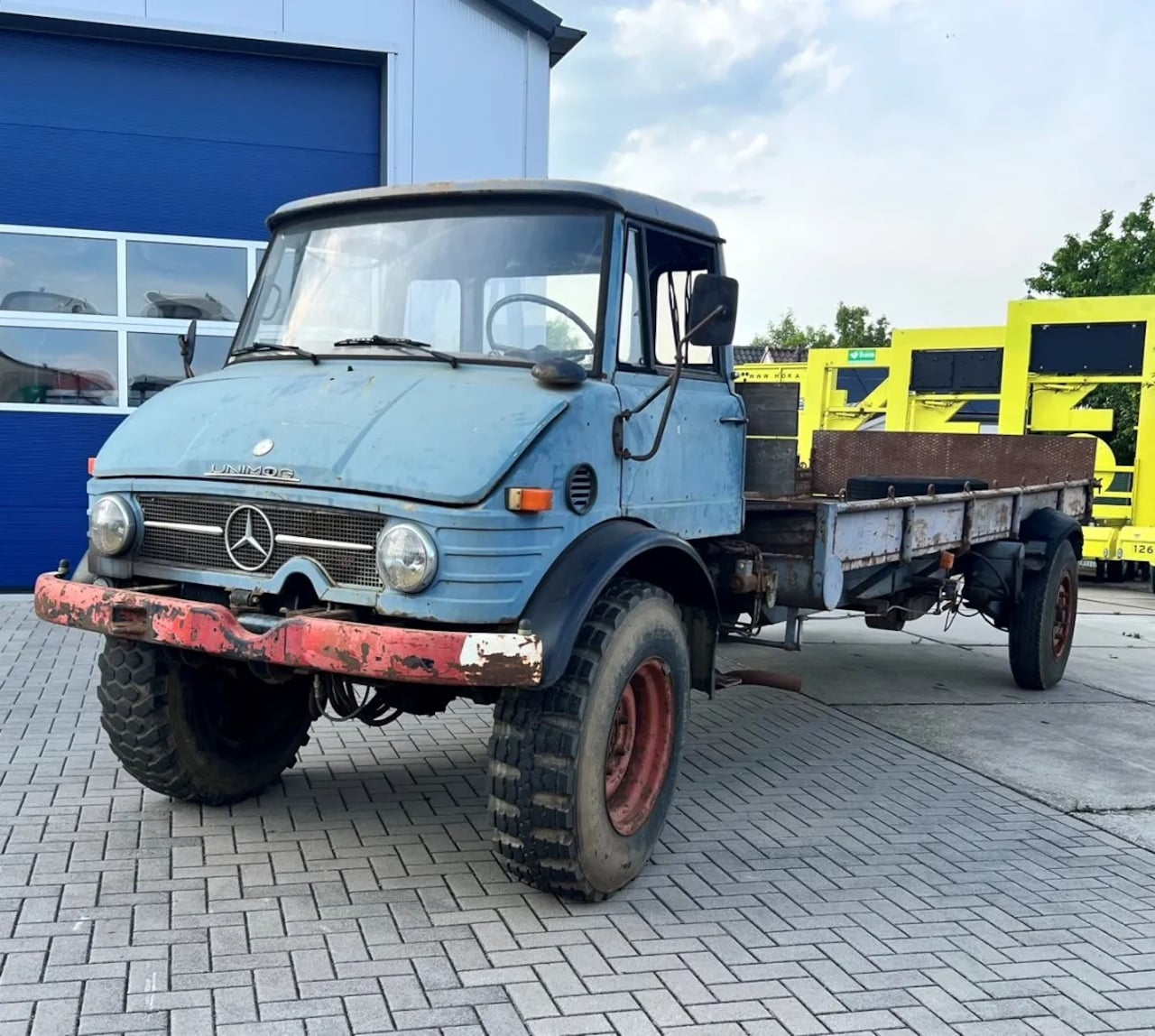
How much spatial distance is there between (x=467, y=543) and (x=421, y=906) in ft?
4.35

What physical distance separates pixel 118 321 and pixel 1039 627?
752 centimetres

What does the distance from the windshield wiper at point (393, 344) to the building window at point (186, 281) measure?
617 centimetres

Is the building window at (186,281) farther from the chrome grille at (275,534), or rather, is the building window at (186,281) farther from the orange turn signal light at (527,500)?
the orange turn signal light at (527,500)

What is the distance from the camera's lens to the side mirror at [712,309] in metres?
4.37

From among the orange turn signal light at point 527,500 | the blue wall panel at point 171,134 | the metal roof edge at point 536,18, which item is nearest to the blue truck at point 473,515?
the orange turn signal light at point 527,500

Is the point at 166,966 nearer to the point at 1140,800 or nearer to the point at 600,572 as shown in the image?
the point at 600,572

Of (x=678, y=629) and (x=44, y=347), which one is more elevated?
(x=44, y=347)

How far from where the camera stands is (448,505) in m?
3.62

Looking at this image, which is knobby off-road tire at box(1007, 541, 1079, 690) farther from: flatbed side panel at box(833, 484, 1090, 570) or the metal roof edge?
the metal roof edge

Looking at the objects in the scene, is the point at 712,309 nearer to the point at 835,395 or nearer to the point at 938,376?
the point at 938,376

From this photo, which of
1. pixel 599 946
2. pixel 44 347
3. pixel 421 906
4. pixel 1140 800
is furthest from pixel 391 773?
pixel 44 347

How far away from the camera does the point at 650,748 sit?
4512 millimetres

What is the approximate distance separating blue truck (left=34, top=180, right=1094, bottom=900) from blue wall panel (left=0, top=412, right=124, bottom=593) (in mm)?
5314

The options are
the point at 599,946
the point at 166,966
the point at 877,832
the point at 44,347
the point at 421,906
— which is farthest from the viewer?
the point at 44,347
